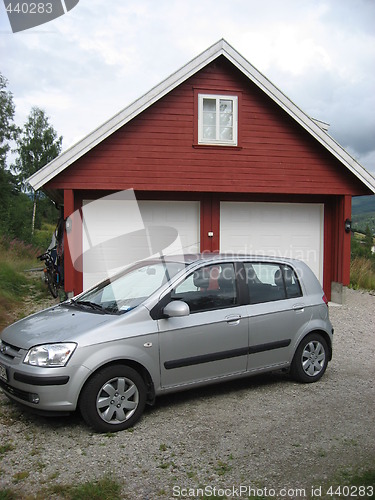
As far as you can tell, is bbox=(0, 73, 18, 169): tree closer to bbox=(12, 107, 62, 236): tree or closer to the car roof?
bbox=(12, 107, 62, 236): tree

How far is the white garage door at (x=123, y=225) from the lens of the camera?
1142 cm

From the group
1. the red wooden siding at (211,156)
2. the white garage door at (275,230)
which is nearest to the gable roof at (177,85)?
the red wooden siding at (211,156)

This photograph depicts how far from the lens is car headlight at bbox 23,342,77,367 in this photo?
4.52 meters

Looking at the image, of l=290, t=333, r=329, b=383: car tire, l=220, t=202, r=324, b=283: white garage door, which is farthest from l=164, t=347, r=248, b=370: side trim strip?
l=220, t=202, r=324, b=283: white garage door

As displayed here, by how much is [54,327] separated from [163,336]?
108cm

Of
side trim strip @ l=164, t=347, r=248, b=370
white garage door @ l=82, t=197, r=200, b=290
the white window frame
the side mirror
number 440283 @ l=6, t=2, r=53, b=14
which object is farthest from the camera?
the white window frame

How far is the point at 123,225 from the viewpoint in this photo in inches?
457

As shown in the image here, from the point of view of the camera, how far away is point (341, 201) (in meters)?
12.6

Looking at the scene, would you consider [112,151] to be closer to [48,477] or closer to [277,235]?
[277,235]

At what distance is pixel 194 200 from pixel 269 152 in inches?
84.3

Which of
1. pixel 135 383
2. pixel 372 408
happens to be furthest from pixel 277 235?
pixel 135 383

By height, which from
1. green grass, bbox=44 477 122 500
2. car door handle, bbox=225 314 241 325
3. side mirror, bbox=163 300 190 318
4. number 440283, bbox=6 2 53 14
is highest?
number 440283, bbox=6 2 53 14

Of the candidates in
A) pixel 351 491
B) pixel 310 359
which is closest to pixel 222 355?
pixel 310 359

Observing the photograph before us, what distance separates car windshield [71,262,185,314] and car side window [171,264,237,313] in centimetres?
20
